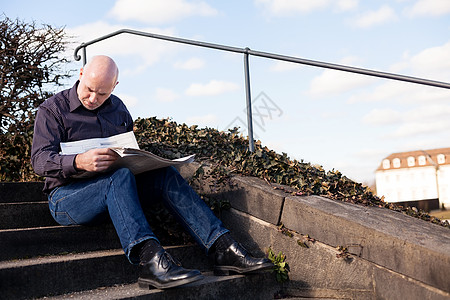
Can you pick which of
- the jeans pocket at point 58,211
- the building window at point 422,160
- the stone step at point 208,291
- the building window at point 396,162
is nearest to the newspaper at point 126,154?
the jeans pocket at point 58,211

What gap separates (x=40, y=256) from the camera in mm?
2773

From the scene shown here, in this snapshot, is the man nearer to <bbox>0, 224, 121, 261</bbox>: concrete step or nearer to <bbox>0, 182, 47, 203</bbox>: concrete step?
<bbox>0, 224, 121, 261</bbox>: concrete step

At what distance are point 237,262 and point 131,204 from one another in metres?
0.70

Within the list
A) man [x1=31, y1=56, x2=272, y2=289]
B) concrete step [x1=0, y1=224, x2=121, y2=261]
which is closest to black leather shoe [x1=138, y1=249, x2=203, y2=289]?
man [x1=31, y1=56, x2=272, y2=289]

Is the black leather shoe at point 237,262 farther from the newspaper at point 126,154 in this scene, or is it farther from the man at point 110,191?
the newspaper at point 126,154

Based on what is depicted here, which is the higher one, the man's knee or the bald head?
the bald head

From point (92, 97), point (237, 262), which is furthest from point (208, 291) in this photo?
point (92, 97)

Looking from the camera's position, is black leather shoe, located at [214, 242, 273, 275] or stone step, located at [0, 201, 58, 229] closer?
black leather shoe, located at [214, 242, 273, 275]

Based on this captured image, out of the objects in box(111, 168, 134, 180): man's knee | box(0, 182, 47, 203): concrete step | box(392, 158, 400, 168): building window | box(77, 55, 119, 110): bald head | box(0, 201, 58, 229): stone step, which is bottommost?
box(392, 158, 400, 168): building window

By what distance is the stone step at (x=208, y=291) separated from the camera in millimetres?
2451

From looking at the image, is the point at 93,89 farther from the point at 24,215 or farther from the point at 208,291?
the point at 208,291

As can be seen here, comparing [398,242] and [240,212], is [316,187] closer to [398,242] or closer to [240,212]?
[240,212]

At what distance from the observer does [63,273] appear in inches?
101

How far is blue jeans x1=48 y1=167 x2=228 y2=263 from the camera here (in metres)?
2.53
